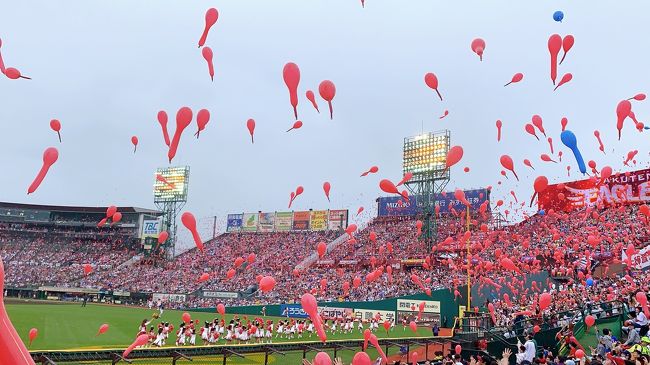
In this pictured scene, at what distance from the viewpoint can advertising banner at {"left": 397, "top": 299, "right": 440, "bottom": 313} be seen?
85.1ft

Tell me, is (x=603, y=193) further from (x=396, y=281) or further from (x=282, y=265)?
(x=282, y=265)

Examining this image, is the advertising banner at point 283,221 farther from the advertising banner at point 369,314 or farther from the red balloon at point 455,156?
the red balloon at point 455,156

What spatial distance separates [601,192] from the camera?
1485 inches

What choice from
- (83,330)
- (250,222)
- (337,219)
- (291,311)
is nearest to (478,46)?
(83,330)

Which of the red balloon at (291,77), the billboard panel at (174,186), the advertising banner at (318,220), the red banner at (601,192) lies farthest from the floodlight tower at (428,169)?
the red balloon at (291,77)

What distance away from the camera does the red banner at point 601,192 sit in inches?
1415

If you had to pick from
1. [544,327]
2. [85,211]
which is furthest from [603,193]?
[85,211]

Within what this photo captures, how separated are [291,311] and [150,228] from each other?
30.6 meters

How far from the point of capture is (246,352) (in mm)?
10617

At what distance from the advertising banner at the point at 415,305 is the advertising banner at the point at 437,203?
1450 cm

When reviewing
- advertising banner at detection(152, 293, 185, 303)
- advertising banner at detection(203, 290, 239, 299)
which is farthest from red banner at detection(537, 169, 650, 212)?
advertising banner at detection(152, 293, 185, 303)

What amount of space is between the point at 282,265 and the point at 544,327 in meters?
31.8

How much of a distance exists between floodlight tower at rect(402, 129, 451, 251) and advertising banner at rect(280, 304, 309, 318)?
11324mm

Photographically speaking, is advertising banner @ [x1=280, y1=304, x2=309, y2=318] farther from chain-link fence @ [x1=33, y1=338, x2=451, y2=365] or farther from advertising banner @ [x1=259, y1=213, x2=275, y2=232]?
advertising banner @ [x1=259, y1=213, x2=275, y2=232]
